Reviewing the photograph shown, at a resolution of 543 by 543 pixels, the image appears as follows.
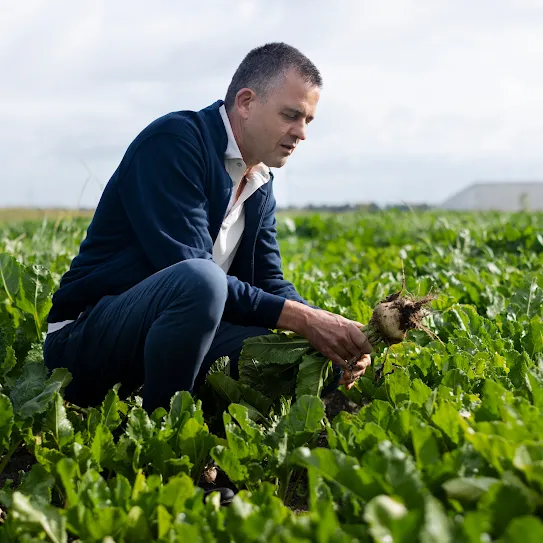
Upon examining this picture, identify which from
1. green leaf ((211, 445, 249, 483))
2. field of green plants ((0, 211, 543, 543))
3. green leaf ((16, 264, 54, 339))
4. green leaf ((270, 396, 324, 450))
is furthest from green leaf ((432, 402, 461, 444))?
green leaf ((16, 264, 54, 339))

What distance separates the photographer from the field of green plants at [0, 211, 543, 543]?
1.83 metres

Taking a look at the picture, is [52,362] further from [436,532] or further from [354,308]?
[436,532]

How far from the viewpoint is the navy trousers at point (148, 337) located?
3.04 meters

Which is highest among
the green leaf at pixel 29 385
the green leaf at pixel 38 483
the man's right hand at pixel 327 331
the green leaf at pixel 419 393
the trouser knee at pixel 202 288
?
the trouser knee at pixel 202 288

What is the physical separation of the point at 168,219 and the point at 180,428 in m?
0.88

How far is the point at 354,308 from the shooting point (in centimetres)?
436

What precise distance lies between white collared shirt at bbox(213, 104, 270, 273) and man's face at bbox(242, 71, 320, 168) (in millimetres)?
93

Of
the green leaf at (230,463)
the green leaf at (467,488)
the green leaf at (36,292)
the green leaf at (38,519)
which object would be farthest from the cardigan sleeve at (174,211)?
the green leaf at (467,488)

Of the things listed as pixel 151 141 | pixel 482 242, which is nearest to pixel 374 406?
pixel 151 141

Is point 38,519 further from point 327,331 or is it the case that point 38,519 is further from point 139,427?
point 327,331

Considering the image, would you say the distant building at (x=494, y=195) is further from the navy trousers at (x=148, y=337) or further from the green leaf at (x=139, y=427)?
the green leaf at (x=139, y=427)

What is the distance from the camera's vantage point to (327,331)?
3271 mm

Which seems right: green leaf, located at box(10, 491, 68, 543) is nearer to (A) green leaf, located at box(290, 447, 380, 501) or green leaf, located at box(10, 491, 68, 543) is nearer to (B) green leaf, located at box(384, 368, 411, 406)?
(A) green leaf, located at box(290, 447, 380, 501)

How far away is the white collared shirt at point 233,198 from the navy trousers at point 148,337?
54 centimetres
